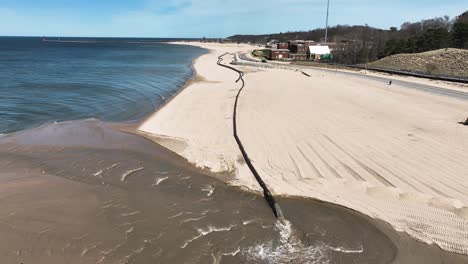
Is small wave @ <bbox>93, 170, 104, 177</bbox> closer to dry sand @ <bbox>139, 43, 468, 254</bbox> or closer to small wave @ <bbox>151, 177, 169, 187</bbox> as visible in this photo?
small wave @ <bbox>151, 177, 169, 187</bbox>

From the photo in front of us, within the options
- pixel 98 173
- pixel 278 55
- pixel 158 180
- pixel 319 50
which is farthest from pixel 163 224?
pixel 319 50

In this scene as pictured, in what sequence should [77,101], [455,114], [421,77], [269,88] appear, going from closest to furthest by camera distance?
[455,114] < [77,101] < [269,88] < [421,77]

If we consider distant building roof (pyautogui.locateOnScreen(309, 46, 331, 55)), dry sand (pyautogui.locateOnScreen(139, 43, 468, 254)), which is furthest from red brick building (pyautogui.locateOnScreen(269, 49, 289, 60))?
dry sand (pyautogui.locateOnScreen(139, 43, 468, 254))

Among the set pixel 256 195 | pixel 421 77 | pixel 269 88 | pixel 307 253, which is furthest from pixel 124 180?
pixel 421 77

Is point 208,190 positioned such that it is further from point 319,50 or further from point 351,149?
point 319,50

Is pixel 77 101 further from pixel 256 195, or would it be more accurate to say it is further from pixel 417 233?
pixel 417 233

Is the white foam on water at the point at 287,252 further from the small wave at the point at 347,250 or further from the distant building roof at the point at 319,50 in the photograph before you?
the distant building roof at the point at 319,50
